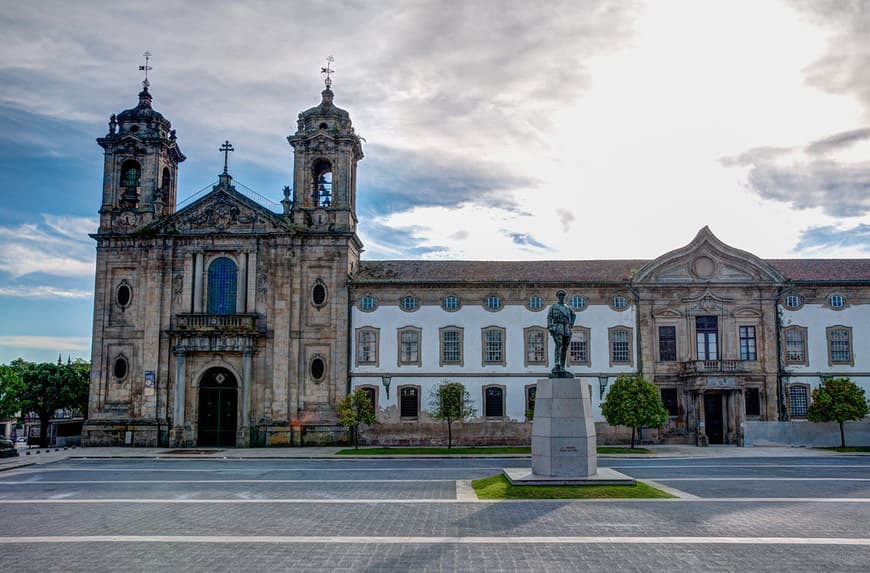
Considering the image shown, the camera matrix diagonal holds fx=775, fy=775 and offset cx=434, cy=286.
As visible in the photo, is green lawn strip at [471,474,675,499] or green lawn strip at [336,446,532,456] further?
green lawn strip at [336,446,532,456]

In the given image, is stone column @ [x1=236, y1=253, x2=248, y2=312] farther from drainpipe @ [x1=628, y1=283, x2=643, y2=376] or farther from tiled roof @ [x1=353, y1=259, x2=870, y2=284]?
drainpipe @ [x1=628, y1=283, x2=643, y2=376]

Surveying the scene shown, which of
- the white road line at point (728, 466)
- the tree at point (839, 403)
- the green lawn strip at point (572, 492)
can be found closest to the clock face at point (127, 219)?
the white road line at point (728, 466)

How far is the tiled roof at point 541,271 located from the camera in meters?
44.6

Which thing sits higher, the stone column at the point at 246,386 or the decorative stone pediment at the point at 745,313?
the decorative stone pediment at the point at 745,313

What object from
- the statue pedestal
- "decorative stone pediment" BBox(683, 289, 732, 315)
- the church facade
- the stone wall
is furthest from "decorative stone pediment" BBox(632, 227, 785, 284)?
the statue pedestal

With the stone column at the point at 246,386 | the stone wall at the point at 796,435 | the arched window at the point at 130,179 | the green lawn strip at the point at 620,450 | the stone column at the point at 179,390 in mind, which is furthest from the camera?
the arched window at the point at 130,179

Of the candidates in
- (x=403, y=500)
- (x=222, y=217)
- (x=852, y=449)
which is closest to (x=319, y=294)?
(x=222, y=217)

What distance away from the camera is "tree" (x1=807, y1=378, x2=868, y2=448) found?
39.8 meters

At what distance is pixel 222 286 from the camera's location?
146 feet

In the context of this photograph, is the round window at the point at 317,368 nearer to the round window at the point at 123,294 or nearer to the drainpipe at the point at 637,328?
the round window at the point at 123,294

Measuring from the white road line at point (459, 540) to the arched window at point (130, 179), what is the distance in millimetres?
33258

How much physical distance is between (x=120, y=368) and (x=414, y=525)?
31684 mm

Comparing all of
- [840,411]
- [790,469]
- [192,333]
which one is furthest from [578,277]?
[192,333]

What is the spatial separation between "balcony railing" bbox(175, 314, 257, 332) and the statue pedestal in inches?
938
